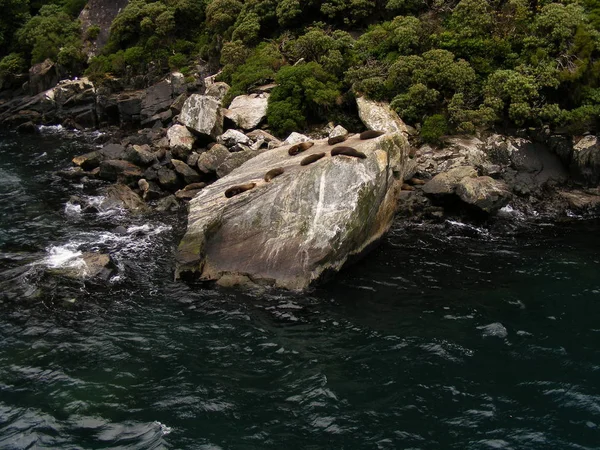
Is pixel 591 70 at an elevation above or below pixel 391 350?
above

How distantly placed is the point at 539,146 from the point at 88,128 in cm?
3066

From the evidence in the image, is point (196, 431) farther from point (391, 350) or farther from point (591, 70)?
point (591, 70)

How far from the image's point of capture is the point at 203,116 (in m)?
28.5

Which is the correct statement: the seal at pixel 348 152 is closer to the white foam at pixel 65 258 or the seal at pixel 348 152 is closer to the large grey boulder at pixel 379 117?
the large grey boulder at pixel 379 117

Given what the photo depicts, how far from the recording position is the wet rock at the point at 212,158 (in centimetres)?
2592

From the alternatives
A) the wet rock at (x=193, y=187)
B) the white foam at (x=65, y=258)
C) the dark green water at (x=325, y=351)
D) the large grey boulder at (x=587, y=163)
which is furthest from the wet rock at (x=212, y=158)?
the large grey boulder at (x=587, y=163)

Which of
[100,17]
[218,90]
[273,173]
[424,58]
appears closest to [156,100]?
[218,90]

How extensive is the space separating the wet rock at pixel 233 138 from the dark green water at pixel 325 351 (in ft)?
27.6

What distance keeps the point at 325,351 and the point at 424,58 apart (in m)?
18.9

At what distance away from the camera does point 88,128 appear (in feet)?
131

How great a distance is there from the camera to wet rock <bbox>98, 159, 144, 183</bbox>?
27281 mm

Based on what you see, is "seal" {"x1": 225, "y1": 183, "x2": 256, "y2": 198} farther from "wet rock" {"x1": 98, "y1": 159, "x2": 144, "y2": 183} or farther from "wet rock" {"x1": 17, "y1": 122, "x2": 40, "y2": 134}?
"wet rock" {"x1": 17, "y1": 122, "x2": 40, "y2": 134}

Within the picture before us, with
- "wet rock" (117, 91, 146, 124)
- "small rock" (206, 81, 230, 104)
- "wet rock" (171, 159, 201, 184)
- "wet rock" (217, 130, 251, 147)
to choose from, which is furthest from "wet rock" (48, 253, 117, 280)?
"wet rock" (117, 91, 146, 124)

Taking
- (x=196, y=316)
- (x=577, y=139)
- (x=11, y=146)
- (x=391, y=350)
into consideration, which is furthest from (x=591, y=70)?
(x=11, y=146)
